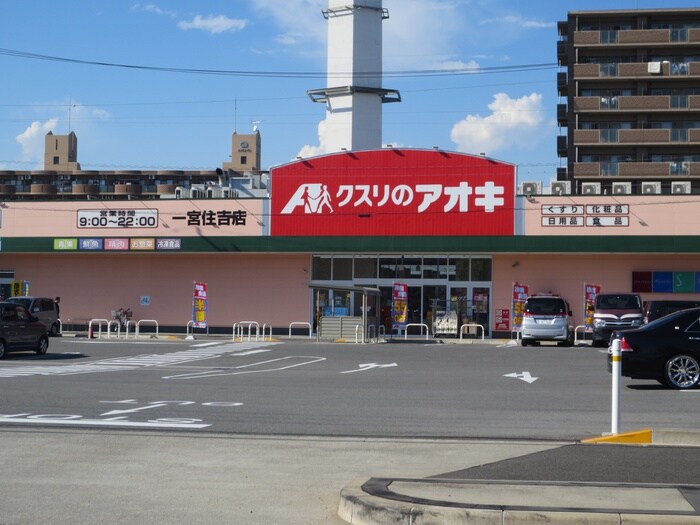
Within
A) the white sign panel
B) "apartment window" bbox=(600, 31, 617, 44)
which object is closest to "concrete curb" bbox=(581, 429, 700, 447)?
the white sign panel

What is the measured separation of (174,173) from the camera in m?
113

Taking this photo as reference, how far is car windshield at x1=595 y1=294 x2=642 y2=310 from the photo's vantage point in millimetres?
33656

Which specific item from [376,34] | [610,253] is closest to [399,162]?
[610,253]

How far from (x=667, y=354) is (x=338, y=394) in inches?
258

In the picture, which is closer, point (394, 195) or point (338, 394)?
point (338, 394)

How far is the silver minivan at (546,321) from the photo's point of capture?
3406 cm

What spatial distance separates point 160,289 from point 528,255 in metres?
18.2

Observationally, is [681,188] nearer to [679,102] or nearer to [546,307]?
[546,307]

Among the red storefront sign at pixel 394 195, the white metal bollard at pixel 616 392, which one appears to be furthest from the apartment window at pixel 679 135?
the white metal bollard at pixel 616 392

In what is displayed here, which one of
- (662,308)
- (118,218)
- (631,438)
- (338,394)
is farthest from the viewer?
(118,218)

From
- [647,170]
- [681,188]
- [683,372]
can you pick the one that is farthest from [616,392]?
[647,170]

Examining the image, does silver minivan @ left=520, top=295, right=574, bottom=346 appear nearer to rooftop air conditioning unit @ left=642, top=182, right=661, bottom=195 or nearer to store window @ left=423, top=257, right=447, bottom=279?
store window @ left=423, top=257, right=447, bottom=279

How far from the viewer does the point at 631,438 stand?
10.9 m

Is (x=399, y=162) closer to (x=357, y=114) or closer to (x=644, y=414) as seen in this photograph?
(x=357, y=114)
